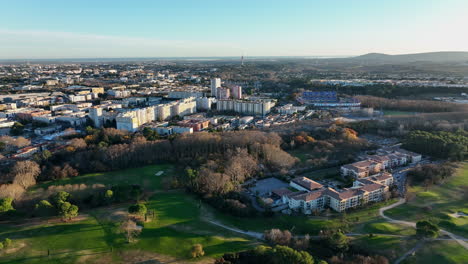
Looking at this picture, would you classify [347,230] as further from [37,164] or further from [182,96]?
[182,96]

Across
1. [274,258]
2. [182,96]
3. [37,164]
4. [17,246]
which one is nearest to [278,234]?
[274,258]

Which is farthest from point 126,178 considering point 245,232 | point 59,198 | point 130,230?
point 245,232

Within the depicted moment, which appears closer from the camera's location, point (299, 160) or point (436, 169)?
point (436, 169)

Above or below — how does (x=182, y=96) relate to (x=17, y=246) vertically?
above

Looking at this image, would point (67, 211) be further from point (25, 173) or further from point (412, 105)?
point (412, 105)

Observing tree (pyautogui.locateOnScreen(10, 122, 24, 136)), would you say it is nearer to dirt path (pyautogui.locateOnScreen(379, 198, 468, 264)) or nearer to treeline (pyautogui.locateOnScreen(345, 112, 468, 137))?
treeline (pyautogui.locateOnScreen(345, 112, 468, 137))

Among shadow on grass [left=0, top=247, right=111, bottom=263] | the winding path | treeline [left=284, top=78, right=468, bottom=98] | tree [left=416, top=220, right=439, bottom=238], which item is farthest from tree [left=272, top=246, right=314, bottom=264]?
treeline [left=284, top=78, right=468, bottom=98]

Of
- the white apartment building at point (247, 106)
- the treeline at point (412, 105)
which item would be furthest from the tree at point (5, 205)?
the treeline at point (412, 105)
